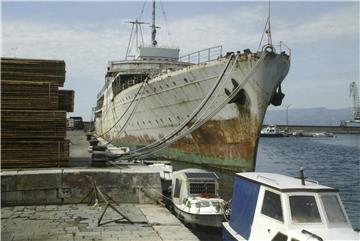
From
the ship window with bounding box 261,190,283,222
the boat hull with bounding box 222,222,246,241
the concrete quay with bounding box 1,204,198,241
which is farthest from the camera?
the boat hull with bounding box 222,222,246,241

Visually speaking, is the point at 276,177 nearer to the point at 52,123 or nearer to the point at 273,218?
the point at 273,218

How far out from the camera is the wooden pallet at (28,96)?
1342cm

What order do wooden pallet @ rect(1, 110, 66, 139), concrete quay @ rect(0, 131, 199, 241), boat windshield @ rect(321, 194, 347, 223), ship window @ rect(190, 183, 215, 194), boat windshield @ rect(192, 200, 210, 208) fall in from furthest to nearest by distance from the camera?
ship window @ rect(190, 183, 215, 194) < boat windshield @ rect(192, 200, 210, 208) < wooden pallet @ rect(1, 110, 66, 139) < concrete quay @ rect(0, 131, 199, 241) < boat windshield @ rect(321, 194, 347, 223)

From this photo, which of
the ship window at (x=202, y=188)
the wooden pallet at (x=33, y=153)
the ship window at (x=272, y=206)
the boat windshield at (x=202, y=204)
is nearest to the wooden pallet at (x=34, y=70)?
the wooden pallet at (x=33, y=153)

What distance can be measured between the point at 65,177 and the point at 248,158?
1210 cm

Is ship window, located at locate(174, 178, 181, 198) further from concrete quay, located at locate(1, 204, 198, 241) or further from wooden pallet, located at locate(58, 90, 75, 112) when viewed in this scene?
wooden pallet, located at locate(58, 90, 75, 112)

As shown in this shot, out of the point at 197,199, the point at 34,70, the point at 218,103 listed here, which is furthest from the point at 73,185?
the point at 218,103

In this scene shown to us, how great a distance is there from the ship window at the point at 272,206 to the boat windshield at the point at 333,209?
0.80 meters

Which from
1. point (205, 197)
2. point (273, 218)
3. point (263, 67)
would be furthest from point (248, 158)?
point (273, 218)

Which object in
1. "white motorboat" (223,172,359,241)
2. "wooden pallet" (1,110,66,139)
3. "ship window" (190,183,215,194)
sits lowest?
"ship window" (190,183,215,194)

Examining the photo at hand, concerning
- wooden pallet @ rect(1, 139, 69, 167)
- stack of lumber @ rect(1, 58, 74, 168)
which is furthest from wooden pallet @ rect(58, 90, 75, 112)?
wooden pallet @ rect(1, 139, 69, 167)

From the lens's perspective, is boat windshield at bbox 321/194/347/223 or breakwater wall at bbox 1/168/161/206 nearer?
boat windshield at bbox 321/194/347/223

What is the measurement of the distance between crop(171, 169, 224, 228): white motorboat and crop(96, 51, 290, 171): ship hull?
826 cm

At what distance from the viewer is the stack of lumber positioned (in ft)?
43.3
